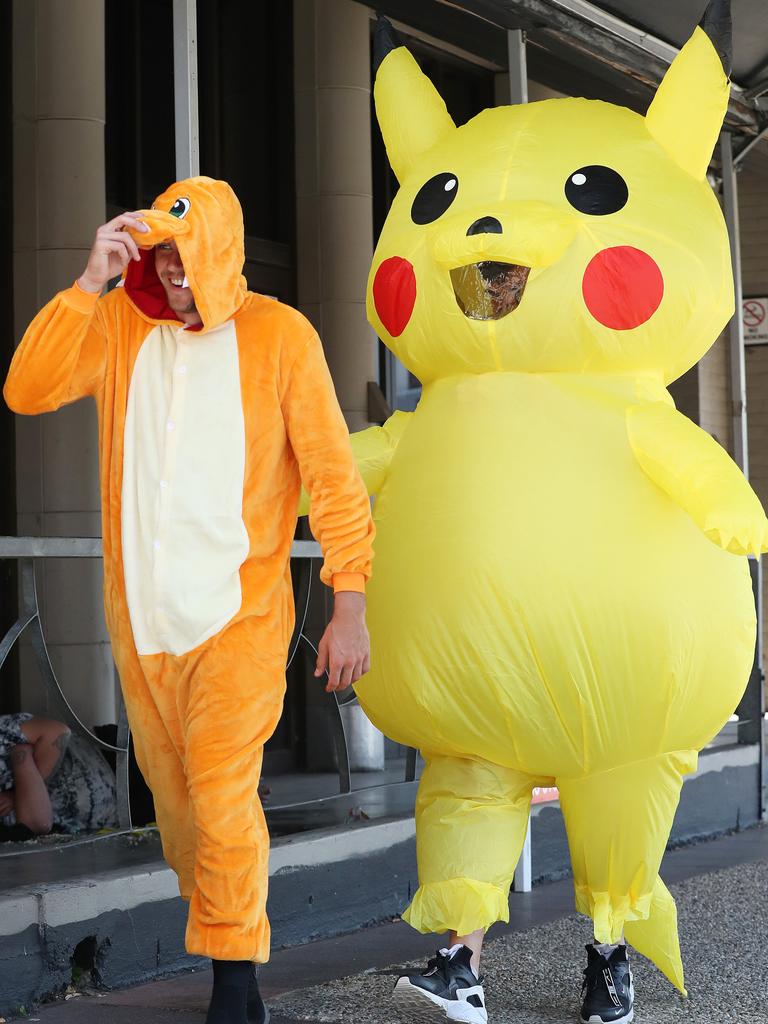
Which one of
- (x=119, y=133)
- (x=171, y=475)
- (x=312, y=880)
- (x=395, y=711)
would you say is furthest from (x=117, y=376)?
(x=119, y=133)

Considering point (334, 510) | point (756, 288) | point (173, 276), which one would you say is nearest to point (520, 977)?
point (334, 510)

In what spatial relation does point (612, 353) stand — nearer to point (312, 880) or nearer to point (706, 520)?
point (706, 520)

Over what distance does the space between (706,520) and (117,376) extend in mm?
1337

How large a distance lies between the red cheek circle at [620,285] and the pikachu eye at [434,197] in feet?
1.42

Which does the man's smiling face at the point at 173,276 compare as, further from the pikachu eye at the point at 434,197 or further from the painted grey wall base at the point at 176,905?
the painted grey wall base at the point at 176,905

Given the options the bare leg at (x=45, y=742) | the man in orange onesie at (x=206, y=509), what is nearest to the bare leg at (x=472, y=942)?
the man in orange onesie at (x=206, y=509)

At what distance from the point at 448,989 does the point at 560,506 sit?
117cm

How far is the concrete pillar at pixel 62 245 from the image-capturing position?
687 centimetres

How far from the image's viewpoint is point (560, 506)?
3.67 m

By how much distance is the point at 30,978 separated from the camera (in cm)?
406

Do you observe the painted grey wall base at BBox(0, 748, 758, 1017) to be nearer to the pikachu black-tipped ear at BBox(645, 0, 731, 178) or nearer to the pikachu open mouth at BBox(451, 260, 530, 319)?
the pikachu open mouth at BBox(451, 260, 530, 319)

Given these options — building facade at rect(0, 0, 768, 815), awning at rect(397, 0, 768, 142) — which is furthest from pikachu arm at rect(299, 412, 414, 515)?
building facade at rect(0, 0, 768, 815)

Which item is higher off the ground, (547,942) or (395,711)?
(395,711)

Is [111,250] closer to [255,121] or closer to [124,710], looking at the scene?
[124,710]
